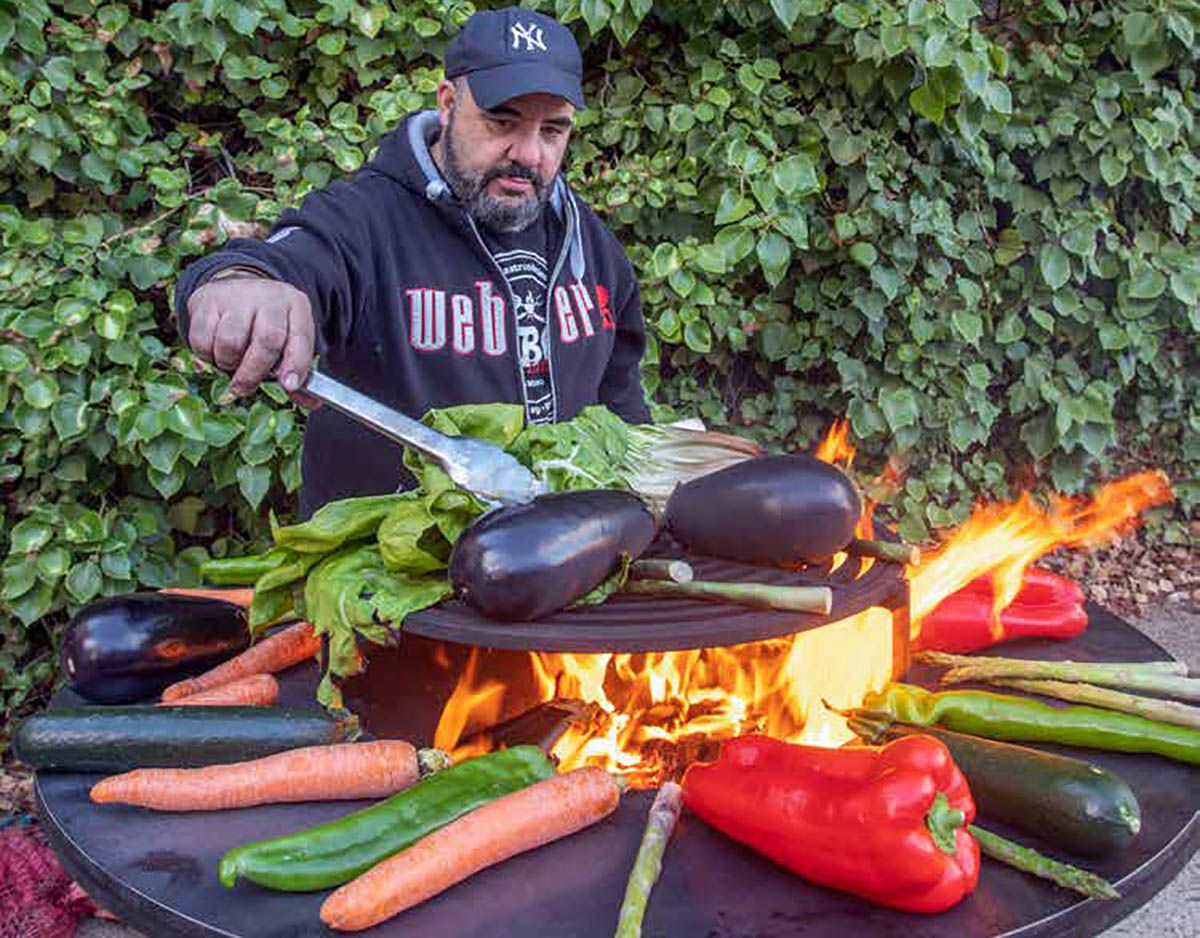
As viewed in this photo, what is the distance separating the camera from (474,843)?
192cm

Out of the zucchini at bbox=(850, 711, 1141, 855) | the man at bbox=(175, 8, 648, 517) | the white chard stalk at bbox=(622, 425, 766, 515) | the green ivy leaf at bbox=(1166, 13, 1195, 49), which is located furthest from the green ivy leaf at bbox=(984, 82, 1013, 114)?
the zucchini at bbox=(850, 711, 1141, 855)

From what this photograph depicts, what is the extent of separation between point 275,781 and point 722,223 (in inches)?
130

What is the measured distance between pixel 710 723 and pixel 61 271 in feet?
9.71

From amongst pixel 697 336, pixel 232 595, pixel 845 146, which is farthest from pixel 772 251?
pixel 232 595

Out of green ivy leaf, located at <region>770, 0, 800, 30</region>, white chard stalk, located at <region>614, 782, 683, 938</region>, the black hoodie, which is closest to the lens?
white chard stalk, located at <region>614, 782, 683, 938</region>

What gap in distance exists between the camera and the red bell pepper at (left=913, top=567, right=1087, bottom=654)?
2.75m

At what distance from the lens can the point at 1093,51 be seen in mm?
5406

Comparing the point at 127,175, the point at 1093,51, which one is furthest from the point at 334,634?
the point at 1093,51

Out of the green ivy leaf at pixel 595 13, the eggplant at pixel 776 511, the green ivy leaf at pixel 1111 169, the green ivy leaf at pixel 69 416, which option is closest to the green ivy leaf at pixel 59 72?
the green ivy leaf at pixel 69 416

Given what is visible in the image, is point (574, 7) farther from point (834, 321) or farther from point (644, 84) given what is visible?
point (834, 321)

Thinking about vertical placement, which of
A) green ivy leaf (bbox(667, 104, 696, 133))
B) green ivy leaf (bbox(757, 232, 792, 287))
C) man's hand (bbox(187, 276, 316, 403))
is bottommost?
green ivy leaf (bbox(757, 232, 792, 287))

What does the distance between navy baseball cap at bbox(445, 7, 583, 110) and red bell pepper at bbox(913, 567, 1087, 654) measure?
1.71m

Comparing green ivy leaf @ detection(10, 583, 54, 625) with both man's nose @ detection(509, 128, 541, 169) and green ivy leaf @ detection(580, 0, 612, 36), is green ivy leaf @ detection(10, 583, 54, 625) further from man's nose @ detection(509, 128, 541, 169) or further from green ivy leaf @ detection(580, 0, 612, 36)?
green ivy leaf @ detection(580, 0, 612, 36)

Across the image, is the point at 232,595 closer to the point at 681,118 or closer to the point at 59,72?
the point at 59,72
